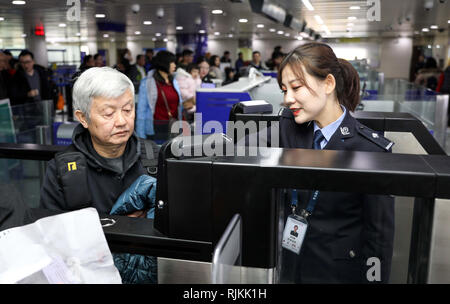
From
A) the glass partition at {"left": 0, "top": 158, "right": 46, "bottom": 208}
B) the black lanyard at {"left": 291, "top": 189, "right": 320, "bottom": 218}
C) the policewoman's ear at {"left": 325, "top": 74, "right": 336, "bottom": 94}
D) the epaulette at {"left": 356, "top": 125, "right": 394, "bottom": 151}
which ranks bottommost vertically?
the glass partition at {"left": 0, "top": 158, "right": 46, "bottom": 208}

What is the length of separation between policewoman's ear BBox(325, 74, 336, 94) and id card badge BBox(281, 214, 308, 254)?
0.64 meters

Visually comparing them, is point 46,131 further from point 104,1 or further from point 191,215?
point 104,1

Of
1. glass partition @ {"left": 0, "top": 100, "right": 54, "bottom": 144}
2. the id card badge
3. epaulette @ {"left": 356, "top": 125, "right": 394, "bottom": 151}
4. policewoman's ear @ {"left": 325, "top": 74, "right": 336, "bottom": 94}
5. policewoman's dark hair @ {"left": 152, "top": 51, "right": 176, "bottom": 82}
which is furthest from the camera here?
policewoman's dark hair @ {"left": 152, "top": 51, "right": 176, "bottom": 82}

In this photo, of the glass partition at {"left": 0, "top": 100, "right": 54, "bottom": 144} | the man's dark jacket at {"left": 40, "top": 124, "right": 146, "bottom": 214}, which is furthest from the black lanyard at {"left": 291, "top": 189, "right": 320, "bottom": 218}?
the glass partition at {"left": 0, "top": 100, "right": 54, "bottom": 144}

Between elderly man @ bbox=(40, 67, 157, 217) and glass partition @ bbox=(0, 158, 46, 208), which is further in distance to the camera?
glass partition @ bbox=(0, 158, 46, 208)

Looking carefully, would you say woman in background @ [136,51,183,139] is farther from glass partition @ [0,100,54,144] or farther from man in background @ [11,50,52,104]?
man in background @ [11,50,52,104]

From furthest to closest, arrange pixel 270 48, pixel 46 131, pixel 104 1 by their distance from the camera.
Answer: pixel 270 48, pixel 104 1, pixel 46 131

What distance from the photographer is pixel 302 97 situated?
4.50 ft

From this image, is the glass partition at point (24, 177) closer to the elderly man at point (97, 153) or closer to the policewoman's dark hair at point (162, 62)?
the policewoman's dark hair at point (162, 62)

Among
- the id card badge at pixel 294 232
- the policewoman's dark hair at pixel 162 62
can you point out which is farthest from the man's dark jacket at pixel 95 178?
the policewoman's dark hair at pixel 162 62

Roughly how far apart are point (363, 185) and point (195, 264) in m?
0.37

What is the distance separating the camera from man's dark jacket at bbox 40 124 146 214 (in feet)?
4.65

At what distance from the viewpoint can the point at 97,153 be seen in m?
1.52
